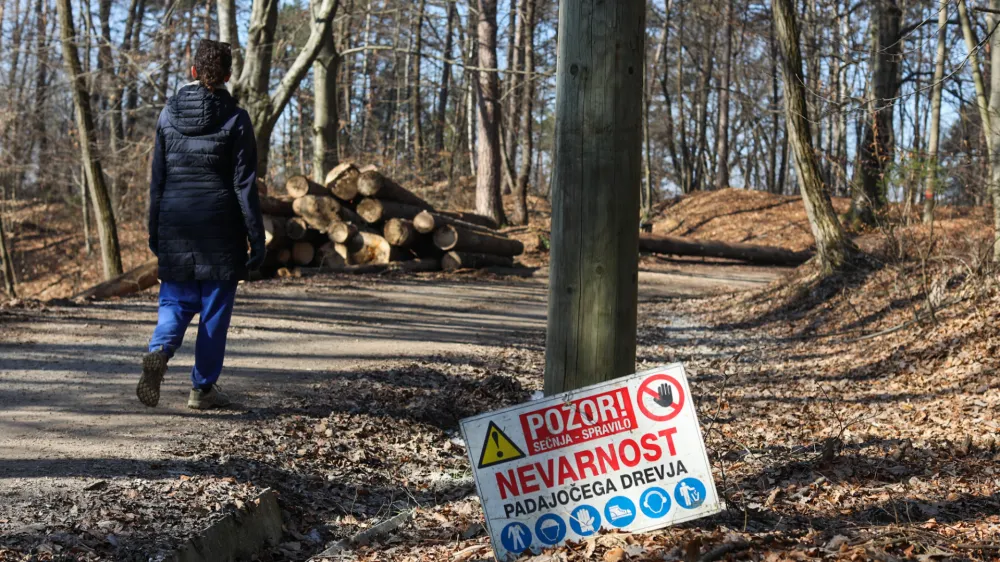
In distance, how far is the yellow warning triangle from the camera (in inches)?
129

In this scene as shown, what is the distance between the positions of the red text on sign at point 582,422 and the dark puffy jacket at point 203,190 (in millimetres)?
2486

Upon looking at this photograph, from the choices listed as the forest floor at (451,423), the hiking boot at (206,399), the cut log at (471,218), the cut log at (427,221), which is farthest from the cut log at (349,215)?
the hiking boot at (206,399)

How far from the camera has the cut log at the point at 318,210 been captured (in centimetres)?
1422

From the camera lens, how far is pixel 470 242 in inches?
631

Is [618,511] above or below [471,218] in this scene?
below

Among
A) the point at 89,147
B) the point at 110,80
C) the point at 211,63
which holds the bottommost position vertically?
the point at 211,63

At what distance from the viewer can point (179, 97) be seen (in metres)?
5.21

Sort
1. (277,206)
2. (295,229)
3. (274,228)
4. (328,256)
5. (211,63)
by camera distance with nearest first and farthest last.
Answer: (211,63) < (274,228) < (277,206) < (295,229) < (328,256)

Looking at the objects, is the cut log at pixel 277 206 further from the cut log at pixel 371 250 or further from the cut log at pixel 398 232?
the cut log at pixel 398 232

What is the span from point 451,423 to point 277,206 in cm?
869

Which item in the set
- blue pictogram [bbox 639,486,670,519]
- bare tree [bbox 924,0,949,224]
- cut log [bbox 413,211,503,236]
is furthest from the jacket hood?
cut log [bbox 413,211,503,236]

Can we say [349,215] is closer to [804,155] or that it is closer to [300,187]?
[300,187]

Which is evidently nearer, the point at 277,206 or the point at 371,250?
the point at 277,206

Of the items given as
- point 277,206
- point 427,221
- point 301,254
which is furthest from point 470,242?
point 277,206
